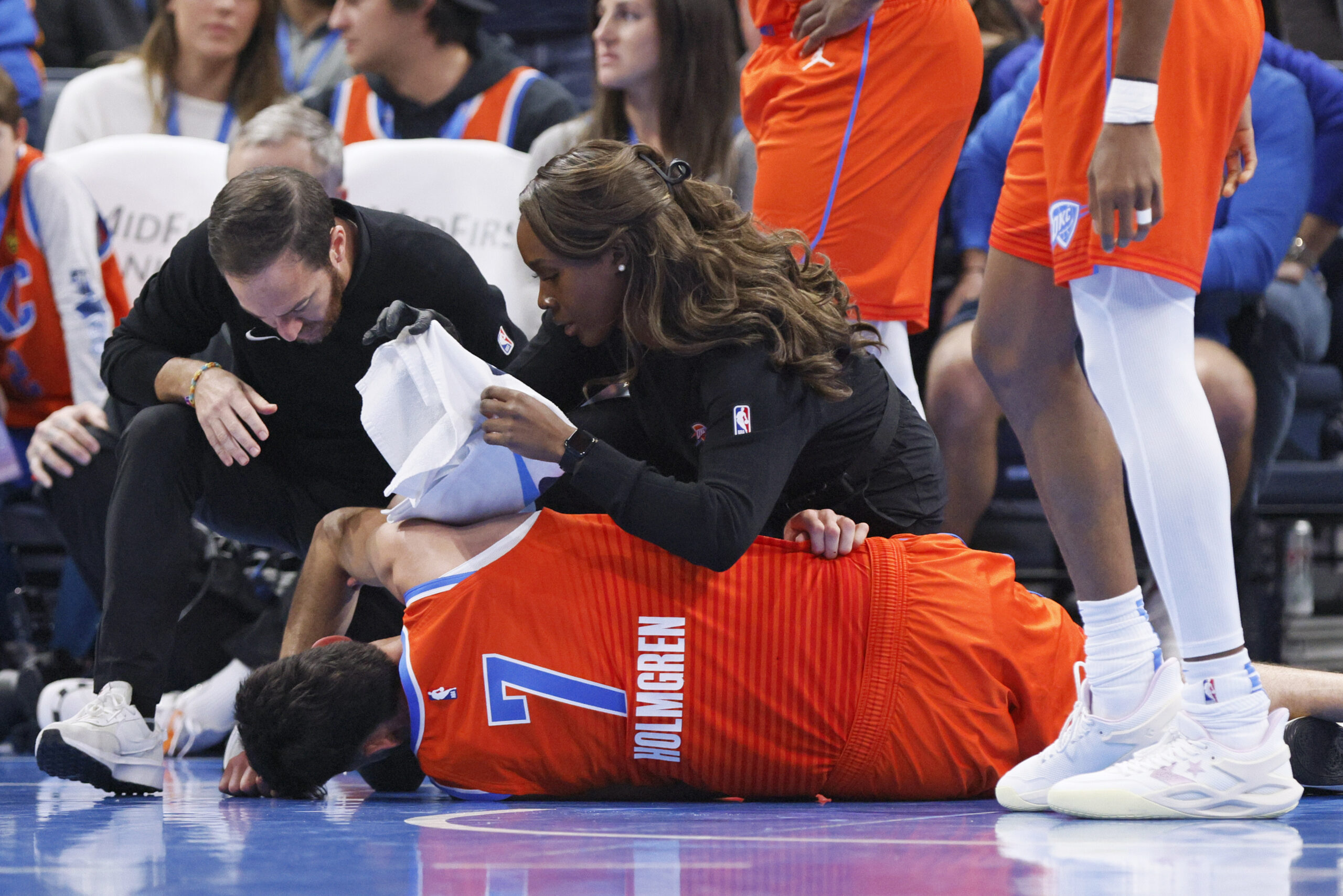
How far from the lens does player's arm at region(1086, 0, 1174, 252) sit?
1.72 meters

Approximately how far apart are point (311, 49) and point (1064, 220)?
3.50 meters

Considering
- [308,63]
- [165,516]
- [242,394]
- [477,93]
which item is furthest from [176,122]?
[165,516]

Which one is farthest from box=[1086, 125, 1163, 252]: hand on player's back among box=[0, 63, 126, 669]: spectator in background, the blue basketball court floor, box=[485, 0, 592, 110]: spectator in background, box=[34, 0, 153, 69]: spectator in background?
box=[34, 0, 153, 69]: spectator in background

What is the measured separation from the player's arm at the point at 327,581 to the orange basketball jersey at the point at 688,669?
0.28m

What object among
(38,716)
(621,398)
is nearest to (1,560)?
(38,716)

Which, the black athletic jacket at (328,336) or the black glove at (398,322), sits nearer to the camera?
the black glove at (398,322)

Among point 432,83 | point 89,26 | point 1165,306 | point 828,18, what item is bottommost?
point 1165,306

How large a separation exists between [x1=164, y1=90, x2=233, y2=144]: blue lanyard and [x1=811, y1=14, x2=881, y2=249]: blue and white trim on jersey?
2189 mm

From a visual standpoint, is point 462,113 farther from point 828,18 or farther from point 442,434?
point 442,434

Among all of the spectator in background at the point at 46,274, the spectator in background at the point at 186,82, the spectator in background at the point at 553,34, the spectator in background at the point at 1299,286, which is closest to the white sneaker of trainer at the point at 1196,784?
the spectator in background at the point at 1299,286

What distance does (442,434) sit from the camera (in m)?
2.11

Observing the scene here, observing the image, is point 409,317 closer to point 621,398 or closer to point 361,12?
point 621,398

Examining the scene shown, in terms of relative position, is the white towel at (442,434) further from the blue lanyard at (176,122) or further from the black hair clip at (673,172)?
the blue lanyard at (176,122)

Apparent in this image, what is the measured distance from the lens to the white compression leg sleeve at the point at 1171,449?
1.79 metres
